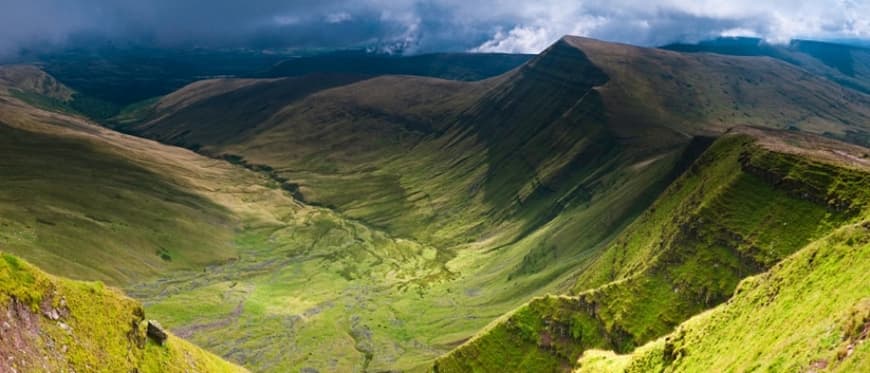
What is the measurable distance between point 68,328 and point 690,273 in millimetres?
147684

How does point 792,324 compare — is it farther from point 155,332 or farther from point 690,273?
point 690,273

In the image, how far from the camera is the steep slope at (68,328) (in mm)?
61469

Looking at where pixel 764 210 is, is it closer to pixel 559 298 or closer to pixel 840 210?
pixel 840 210

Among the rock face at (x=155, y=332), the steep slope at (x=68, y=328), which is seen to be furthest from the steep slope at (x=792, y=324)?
the rock face at (x=155, y=332)

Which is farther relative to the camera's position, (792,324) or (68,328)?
(68,328)

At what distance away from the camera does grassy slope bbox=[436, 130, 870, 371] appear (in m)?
146

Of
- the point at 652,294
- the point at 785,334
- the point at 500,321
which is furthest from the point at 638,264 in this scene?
the point at 785,334

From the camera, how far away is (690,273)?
159625mm

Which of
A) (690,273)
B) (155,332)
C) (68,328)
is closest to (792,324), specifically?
(68,328)

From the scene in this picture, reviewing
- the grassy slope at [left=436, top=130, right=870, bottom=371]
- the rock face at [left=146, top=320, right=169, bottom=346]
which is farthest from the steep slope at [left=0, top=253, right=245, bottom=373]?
the grassy slope at [left=436, top=130, right=870, bottom=371]

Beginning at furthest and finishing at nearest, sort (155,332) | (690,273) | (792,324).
A: (690,273) → (155,332) → (792,324)

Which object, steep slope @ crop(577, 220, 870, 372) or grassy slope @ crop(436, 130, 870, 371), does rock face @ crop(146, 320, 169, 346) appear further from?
grassy slope @ crop(436, 130, 870, 371)

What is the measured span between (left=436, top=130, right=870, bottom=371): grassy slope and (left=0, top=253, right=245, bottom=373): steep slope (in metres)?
89.6

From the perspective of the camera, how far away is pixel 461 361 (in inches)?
6078
